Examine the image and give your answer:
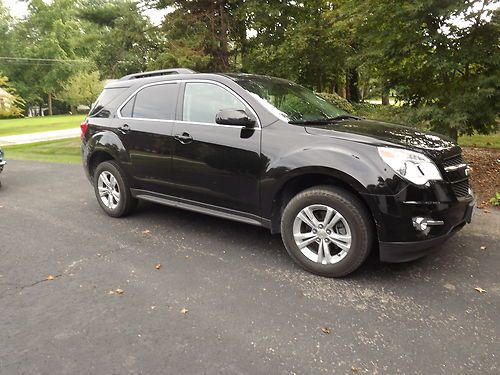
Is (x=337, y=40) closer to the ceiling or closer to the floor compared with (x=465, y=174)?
closer to the ceiling

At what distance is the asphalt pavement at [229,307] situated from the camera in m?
2.47

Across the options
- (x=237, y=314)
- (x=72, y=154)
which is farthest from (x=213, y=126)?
(x=72, y=154)

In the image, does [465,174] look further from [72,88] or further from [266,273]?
[72,88]

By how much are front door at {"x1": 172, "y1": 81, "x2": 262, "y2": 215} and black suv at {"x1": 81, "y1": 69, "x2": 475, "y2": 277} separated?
0.04 feet

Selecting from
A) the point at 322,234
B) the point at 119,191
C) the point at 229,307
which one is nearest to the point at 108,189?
the point at 119,191

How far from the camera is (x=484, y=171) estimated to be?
7332 millimetres

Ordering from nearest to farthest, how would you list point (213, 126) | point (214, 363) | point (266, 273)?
point (214, 363) < point (266, 273) < point (213, 126)

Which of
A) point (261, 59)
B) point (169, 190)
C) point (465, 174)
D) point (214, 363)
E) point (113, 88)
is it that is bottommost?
point (214, 363)

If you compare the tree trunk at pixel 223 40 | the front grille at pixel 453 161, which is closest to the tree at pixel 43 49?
the tree trunk at pixel 223 40

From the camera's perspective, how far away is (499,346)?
8.33 feet

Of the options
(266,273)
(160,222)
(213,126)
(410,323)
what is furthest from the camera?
(160,222)

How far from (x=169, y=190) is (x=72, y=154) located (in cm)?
1038

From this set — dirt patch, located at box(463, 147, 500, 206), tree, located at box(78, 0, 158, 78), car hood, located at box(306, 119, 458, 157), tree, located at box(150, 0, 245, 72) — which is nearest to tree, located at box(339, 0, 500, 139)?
dirt patch, located at box(463, 147, 500, 206)

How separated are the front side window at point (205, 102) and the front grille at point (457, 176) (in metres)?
1.93
